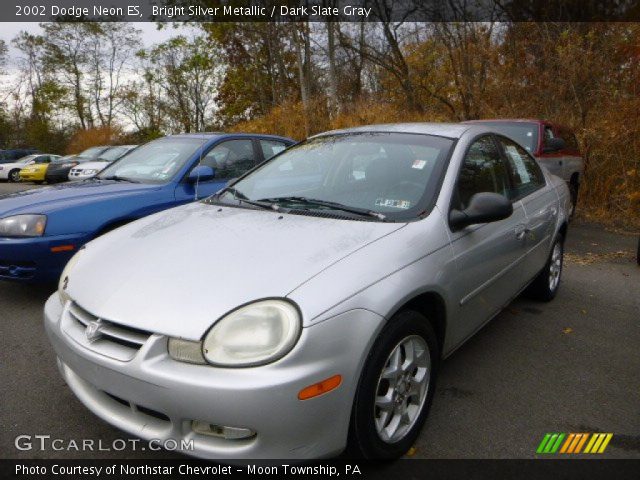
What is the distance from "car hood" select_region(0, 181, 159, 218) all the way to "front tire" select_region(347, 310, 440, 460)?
3.03 meters

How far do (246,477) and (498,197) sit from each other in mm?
1838

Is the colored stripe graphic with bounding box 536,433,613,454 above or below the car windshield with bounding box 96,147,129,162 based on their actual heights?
below

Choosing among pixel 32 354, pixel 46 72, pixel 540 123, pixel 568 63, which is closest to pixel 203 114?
pixel 46 72

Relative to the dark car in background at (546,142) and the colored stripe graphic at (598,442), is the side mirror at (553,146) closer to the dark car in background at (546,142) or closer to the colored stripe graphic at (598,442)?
the dark car in background at (546,142)

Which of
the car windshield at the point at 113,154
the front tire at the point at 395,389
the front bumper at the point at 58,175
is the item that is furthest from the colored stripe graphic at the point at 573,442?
the front bumper at the point at 58,175

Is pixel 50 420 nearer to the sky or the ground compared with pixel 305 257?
nearer to the ground

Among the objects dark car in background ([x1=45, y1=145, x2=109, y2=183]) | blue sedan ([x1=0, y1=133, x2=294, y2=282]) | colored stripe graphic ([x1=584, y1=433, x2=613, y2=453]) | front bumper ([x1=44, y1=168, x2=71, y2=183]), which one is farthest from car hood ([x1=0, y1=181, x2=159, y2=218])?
front bumper ([x1=44, y1=168, x2=71, y2=183])

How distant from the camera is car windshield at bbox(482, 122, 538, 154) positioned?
6.87m

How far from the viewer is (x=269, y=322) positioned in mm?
1760

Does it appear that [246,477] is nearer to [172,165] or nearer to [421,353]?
[421,353]

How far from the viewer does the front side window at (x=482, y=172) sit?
2.77 metres

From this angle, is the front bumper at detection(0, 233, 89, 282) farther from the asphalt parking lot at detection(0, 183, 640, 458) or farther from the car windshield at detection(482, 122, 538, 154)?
the car windshield at detection(482, 122, 538, 154)

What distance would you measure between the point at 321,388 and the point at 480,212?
131 centimetres

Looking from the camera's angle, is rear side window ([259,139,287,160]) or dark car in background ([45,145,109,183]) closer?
rear side window ([259,139,287,160])
